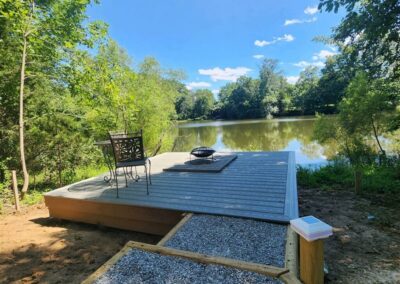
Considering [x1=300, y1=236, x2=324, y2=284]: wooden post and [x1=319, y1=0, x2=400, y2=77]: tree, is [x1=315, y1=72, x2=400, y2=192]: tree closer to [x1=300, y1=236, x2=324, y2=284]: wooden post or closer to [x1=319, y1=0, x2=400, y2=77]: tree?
[x1=319, y1=0, x2=400, y2=77]: tree

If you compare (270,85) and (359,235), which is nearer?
(359,235)

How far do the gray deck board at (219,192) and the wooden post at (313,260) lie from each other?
3.05 ft

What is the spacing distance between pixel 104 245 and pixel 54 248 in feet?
1.68

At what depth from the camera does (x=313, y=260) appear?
4.67 ft

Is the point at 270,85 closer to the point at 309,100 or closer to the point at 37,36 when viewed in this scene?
the point at 309,100

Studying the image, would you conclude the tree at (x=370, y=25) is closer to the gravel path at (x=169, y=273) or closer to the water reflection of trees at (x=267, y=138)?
the gravel path at (x=169, y=273)

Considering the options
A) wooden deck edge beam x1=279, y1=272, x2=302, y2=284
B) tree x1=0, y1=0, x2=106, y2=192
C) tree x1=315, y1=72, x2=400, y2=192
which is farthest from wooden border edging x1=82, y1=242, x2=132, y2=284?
tree x1=315, y1=72, x2=400, y2=192

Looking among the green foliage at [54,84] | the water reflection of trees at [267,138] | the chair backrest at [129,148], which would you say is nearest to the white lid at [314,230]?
the chair backrest at [129,148]

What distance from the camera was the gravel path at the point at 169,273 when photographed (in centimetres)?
156

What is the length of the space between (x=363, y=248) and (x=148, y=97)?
33.8 feet

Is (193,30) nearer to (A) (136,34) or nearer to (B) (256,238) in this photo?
(A) (136,34)

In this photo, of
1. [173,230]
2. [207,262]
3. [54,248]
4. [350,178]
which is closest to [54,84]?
[54,248]

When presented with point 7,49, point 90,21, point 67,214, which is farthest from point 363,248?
point 7,49

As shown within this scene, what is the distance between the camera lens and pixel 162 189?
3605mm
